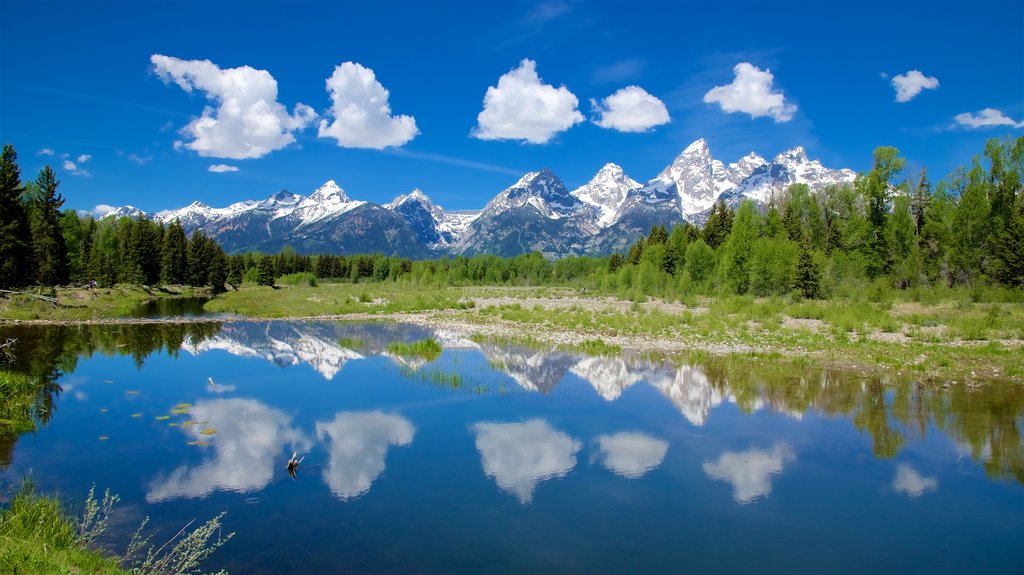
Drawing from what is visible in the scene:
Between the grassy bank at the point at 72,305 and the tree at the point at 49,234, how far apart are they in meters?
5.89

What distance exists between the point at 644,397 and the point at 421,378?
879cm

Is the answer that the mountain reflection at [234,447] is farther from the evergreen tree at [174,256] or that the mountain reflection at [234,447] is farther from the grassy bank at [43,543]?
the evergreen tree at [174,256]

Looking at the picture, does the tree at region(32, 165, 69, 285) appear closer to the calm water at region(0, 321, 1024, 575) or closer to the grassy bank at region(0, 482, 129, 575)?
Answer: the calm water at region(0, 321, 1024, 575)

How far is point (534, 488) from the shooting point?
451 inches

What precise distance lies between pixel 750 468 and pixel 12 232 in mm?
61999

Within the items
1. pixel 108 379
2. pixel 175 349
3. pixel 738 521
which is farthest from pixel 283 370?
pixel 738 521

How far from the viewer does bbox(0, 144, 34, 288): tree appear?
1903 inches

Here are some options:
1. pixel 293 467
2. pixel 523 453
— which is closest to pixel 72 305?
pixel 293 467

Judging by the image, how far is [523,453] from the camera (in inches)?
536

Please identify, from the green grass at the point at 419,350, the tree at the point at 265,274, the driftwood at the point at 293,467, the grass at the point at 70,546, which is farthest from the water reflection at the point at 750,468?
the tree at the point at 265,274

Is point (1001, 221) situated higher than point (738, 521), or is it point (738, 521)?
point (1001, 221)

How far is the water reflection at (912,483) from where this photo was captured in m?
11.3

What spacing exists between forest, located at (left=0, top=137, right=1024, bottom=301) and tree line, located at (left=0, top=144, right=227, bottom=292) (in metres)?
0.17

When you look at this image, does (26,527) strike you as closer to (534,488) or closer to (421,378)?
(534,488)
